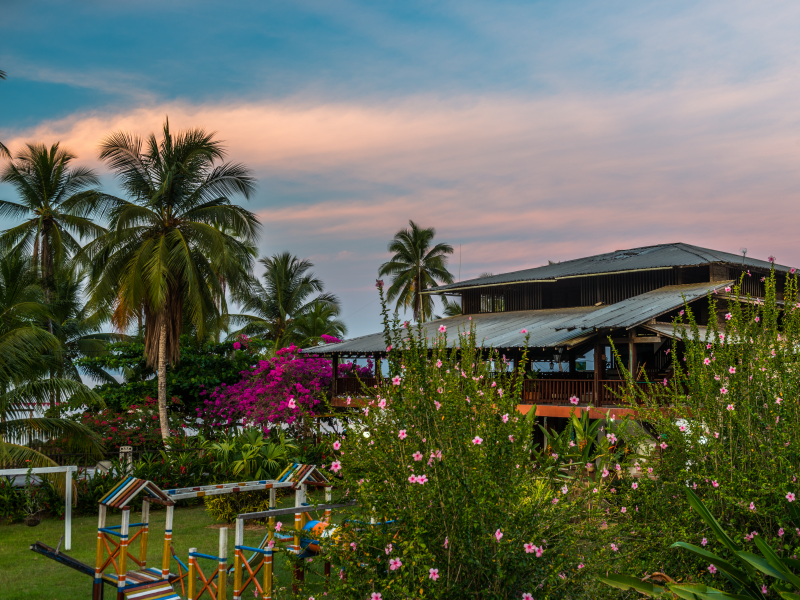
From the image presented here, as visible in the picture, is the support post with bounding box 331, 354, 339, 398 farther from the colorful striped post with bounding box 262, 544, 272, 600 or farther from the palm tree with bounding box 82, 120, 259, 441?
the colorful striped post with bounding box 262, 544, 272, 600

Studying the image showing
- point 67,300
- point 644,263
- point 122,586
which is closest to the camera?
point 122,586

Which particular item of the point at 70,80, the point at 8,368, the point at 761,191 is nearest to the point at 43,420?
the point at 8,368

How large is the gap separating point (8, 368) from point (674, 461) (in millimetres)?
10471

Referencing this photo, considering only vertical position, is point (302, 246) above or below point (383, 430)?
above

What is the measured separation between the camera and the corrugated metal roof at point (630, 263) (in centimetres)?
2297

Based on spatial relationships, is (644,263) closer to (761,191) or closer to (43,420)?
(761,191)

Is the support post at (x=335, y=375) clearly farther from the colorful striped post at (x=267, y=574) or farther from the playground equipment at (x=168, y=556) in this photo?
the colorful striped post at (x=267, y=574)

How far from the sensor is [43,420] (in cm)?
1127

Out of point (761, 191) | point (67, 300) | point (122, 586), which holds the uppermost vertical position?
point (761, 191)

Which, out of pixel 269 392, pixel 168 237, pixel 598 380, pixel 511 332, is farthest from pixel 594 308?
pixel 168 237

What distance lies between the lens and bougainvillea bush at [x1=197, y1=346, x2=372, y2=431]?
21.0 meters

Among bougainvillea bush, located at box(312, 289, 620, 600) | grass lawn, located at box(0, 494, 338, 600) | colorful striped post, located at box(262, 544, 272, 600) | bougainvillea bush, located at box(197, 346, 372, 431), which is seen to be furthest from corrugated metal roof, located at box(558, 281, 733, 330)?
bougainvillea bush, located at box(312, 289, 620, 600)

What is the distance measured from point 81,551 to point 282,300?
26615 mm

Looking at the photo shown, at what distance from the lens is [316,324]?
114 feet
